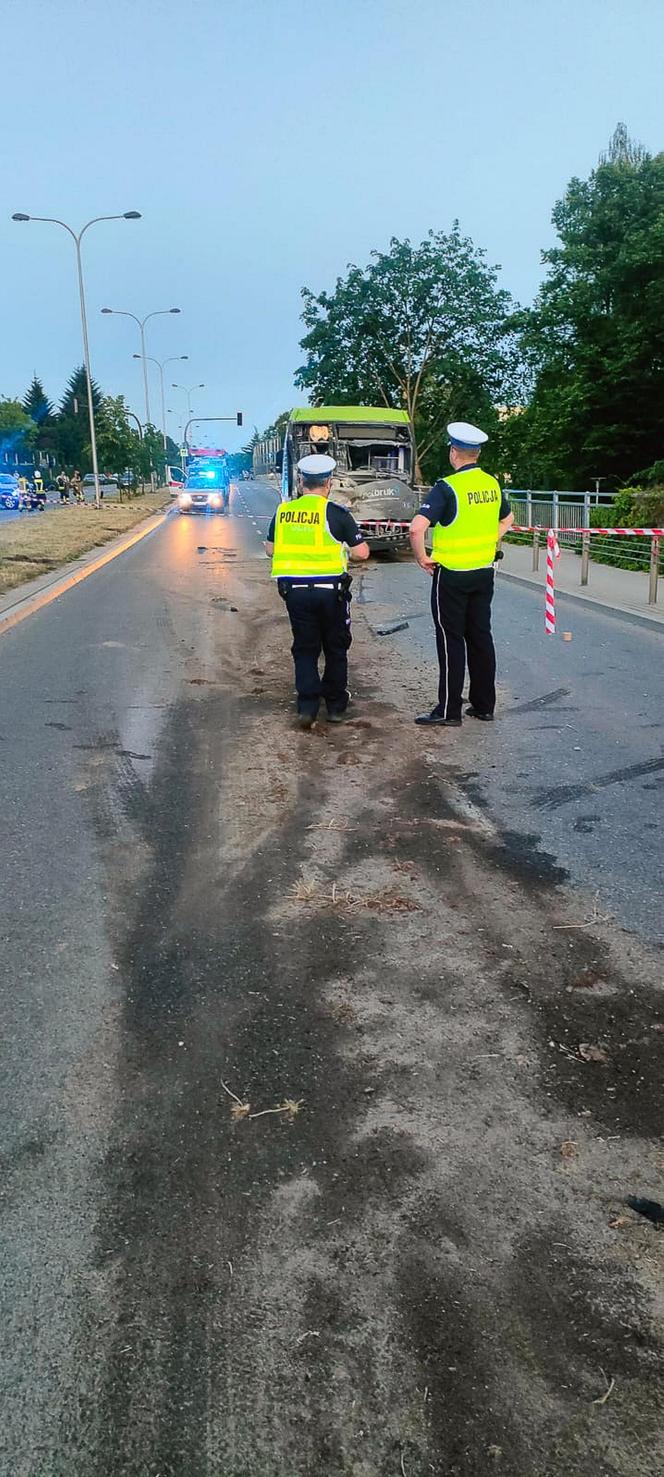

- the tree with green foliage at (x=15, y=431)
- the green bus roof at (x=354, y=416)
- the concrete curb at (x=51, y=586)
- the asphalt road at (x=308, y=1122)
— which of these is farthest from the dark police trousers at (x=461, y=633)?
the tree with green foliage at (x=15, y=431)

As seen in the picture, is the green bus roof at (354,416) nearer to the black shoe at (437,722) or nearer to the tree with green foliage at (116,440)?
the black shoe at (437,722)

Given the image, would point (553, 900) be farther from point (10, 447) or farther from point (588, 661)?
point (10, 447)

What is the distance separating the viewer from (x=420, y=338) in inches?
1912

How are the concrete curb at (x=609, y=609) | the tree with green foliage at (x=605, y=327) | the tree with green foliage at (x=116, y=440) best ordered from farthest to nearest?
the tree with green foliage at (x=116, y=440) → the tree with green foliage at (x=605, y=327) → the concrete curb at (x=609, y=609)

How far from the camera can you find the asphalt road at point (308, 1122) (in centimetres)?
211

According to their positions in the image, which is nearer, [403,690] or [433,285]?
[403,690]

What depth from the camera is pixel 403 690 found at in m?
8.98

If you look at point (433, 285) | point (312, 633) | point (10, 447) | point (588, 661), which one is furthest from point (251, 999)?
point (10, 447)

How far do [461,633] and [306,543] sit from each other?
4.13ft

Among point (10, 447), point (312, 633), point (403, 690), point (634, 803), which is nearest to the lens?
point (634, 803)

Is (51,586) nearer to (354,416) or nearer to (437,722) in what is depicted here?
(354,416)

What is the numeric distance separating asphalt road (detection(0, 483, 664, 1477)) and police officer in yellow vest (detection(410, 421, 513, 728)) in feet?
4.51

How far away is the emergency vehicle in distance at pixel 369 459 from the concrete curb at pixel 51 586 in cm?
459

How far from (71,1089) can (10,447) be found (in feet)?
445
